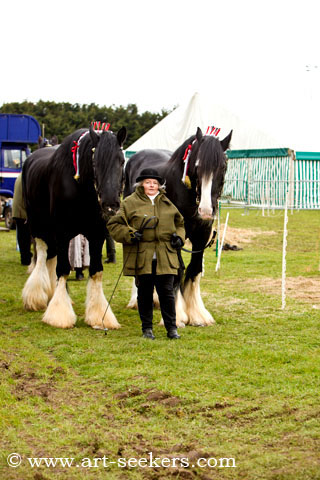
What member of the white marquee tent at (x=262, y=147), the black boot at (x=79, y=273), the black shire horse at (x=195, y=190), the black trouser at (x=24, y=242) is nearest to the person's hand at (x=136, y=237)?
the black shire horse at (x=195, y=190)

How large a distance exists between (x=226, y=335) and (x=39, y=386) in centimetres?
227

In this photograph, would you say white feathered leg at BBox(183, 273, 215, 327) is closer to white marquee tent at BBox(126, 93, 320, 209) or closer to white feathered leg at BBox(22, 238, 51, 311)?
white feathered leg at BBox(22, 238, 51, 311)

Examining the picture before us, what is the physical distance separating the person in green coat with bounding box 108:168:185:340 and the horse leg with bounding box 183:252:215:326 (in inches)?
28.3

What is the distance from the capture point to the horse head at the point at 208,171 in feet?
18.9

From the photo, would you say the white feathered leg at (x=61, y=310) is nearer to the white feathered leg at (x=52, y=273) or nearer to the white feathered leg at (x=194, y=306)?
the white feathered leg at (x=52, y=273)

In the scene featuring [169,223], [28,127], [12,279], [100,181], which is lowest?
[12,279]

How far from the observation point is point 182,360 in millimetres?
5367

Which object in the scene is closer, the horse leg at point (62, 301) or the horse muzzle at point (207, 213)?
the horse muzzle at point (207, 213)

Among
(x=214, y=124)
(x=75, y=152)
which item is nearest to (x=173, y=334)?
(x=75, y=152)

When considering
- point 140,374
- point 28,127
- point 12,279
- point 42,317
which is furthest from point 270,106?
point 140,374

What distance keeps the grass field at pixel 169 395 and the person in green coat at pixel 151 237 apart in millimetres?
502

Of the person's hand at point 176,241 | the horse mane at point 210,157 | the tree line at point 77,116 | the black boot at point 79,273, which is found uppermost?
the tree line at point 77,116

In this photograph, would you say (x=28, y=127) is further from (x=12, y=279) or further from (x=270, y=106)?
(x=12, y=279)

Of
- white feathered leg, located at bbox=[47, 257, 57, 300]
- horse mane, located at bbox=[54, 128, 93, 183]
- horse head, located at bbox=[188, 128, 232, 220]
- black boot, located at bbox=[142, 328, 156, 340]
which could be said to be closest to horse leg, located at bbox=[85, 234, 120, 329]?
black boot, located at bbox=[142, 328, 156, 340]
